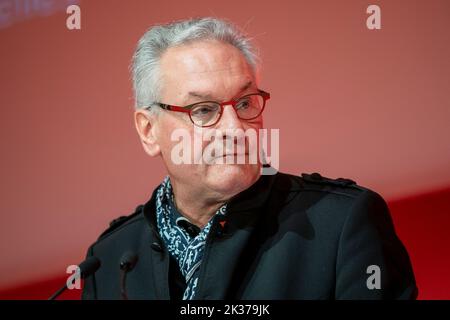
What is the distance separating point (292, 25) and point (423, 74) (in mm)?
492

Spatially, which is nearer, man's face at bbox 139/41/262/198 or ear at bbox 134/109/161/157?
man's face at bbox 139/41/262/198

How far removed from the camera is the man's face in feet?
6.15

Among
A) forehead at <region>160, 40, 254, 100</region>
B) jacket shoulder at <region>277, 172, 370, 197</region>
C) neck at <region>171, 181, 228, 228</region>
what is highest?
forehead at <region>160, 40, 254, 100</region>

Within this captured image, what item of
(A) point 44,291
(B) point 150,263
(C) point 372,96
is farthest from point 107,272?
(C) point 372,96

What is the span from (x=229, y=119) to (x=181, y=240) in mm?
437

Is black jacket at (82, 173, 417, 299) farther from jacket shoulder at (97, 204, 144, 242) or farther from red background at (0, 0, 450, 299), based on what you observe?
red background at (0, 0, 450, 299)

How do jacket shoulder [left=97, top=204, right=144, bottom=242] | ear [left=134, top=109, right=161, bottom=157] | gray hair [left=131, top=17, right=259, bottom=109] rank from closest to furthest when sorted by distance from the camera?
1. gray hair [left=131, top=17, right=259, bottom=109]
2. ear [left=134, top=109, right=161, bottom=157]
3. jacket shoulder [left=97, top=204, right=144, bottom=242]

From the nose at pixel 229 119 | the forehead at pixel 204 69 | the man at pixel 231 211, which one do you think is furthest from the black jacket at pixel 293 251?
the forehead at pixel 204 69

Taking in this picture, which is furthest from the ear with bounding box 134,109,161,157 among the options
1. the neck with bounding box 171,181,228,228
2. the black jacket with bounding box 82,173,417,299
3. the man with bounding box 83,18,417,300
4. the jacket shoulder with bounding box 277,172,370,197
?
the jacket shoulder with bounding box 277,172,370,197

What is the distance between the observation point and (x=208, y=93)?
188 centimetres

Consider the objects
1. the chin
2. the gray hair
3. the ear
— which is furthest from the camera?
the ear

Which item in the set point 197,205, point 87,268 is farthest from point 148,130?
point 87,268
